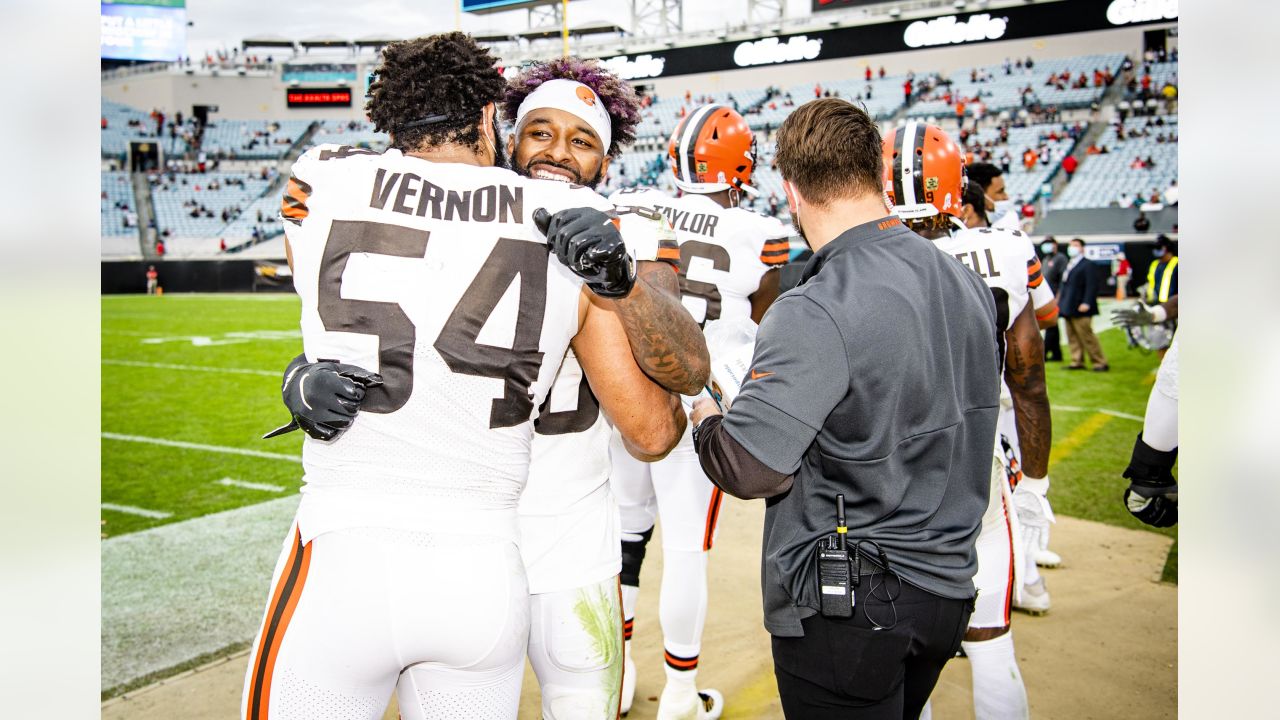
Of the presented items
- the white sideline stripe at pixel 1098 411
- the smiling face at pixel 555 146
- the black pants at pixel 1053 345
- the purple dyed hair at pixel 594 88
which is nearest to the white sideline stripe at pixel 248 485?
the purple dyed hair at pixel 594 88

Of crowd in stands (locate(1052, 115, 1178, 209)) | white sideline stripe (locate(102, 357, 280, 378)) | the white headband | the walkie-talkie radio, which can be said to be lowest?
white sideline stripe (locate(102, 357, 280, 378))

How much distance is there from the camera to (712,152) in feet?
12.9

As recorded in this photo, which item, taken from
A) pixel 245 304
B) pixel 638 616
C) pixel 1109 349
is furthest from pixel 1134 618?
pixel 245 304

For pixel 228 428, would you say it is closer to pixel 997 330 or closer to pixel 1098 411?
pixel 997 330

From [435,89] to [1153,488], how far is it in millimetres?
3193

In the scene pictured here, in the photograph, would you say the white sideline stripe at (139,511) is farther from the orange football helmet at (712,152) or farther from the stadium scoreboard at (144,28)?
the stadium scoreboard at (144,28)

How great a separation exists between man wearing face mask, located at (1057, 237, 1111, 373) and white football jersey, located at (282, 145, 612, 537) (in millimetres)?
12423

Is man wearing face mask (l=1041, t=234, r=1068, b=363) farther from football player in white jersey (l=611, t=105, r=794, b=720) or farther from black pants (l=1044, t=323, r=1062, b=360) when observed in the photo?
football player in white jersey (l=611, t=105, r=794, b=720)

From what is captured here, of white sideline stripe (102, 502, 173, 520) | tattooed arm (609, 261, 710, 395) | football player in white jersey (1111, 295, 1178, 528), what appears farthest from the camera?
white sideline stripe (102, 502, 173, 520)

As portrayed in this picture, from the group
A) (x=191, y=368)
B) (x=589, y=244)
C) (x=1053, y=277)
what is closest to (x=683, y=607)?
(x=589, y=244)

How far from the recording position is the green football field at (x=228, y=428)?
7105mm

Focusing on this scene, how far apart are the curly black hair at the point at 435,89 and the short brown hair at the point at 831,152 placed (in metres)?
0.71

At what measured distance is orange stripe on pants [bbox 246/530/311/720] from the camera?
1.81 m

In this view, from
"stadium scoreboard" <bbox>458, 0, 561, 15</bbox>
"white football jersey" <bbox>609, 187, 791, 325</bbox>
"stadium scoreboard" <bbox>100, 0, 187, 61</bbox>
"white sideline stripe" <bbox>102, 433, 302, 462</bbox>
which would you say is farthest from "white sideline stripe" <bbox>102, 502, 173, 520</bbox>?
"stadium scoreboard" <bbox>100, 0, 187, 61</bbox>
